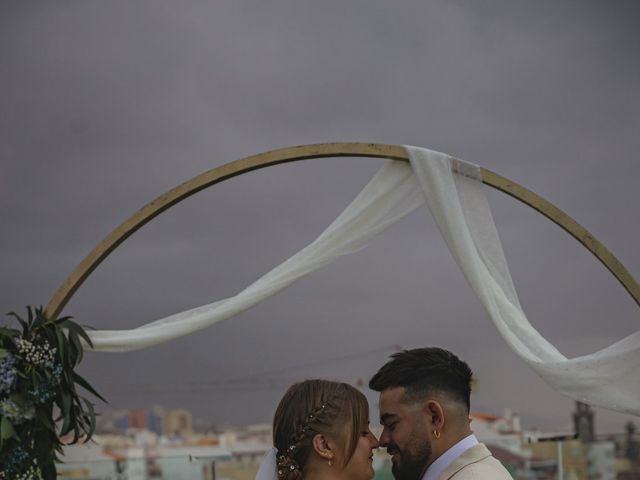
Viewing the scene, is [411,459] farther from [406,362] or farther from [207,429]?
[207,429]

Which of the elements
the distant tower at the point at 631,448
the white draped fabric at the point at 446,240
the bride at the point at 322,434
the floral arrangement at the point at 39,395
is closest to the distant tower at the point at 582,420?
the distant tower at the point at 631,448

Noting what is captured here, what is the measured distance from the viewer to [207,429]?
492 inches

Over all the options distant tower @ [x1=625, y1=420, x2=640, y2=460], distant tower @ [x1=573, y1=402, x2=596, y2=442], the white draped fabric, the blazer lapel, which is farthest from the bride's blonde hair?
distant tower @ [x1=573, y1=402, x2=596, y2=442]

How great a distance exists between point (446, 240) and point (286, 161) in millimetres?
956

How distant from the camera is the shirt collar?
3.83 m

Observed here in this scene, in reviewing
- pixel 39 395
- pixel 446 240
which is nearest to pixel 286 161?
pixel 446 240

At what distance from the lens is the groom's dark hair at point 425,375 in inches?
155

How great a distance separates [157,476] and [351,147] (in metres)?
3.35

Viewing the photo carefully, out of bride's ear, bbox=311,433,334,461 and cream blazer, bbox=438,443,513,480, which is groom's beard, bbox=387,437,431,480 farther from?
bride's ear, bbox=311,433,334,461

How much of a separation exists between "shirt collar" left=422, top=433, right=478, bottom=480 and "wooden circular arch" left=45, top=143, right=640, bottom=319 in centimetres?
169

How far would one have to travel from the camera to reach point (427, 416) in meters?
3.91

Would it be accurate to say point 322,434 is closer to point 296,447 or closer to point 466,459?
point 296,447

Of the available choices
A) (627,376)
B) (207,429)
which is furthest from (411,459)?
(207,429)

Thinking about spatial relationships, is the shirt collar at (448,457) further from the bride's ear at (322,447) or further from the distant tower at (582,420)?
the distant tower at (582,420)
